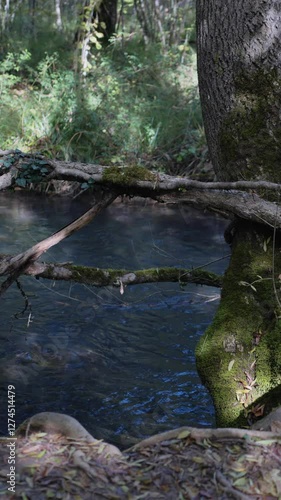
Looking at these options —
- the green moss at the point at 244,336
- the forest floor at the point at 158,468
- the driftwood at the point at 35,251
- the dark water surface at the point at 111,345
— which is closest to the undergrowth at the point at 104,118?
the dark water surface at the point at 111,345

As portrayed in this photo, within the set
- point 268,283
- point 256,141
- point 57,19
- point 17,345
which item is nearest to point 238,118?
point 256,141

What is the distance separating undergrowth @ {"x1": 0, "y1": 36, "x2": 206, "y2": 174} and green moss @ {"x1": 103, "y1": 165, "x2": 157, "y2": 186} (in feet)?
24.7

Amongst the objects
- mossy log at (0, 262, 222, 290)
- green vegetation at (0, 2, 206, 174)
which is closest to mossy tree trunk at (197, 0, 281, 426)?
mossy log at (0, 262, 222, 290)

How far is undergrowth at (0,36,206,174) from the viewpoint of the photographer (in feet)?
38.4

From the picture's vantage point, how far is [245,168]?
381cm

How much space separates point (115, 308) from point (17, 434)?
3.73m

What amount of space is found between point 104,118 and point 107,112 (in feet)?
0.57

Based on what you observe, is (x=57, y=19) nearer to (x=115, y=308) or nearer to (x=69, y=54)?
(x=69, y=54)

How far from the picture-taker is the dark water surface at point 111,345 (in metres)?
4.63

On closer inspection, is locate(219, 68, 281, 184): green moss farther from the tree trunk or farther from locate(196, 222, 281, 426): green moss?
locate(196, 222, 281, 426): green moss

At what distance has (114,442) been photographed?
4191 millimetres

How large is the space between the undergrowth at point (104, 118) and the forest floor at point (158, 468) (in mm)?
8982

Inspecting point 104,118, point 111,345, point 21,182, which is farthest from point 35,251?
point 104,118

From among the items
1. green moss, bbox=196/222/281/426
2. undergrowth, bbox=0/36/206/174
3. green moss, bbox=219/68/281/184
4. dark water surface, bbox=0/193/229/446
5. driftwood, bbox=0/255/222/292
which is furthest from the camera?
undergrowth, bbox=0/36/206/174
